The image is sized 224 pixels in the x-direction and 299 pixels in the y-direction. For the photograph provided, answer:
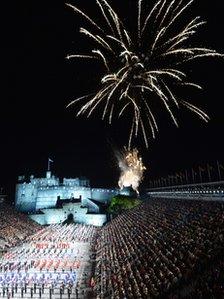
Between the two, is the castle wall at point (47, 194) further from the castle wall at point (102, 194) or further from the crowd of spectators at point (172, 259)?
the crowd of spectators at point (172, 259)

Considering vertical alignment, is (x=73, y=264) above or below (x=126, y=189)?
below

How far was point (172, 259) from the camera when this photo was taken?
24797mm

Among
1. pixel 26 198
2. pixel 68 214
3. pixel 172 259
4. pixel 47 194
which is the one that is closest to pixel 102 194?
pixel 47 194

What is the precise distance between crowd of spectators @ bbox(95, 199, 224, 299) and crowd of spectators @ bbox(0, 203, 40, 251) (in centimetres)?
1874

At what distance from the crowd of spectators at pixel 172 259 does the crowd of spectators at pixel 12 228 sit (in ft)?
61.5

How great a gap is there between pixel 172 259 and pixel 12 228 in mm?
40532

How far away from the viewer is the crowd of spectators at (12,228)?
51487mm

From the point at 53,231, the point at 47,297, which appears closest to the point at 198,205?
the point at 47,297

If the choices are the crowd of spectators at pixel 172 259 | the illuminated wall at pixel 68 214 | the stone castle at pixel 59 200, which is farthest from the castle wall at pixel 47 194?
the crowd of spectators at pixel 172 259

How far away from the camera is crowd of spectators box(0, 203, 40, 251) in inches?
2027

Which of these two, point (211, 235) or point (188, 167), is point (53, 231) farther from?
point (211, 235)

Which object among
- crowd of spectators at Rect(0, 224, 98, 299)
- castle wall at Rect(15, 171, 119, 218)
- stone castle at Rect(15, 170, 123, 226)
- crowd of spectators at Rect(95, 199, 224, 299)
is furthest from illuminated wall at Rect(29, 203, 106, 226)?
crowd of spectators at Rect(95, 199, 224, 299)

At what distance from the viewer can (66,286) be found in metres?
30.7

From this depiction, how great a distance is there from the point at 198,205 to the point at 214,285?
18463 mm
